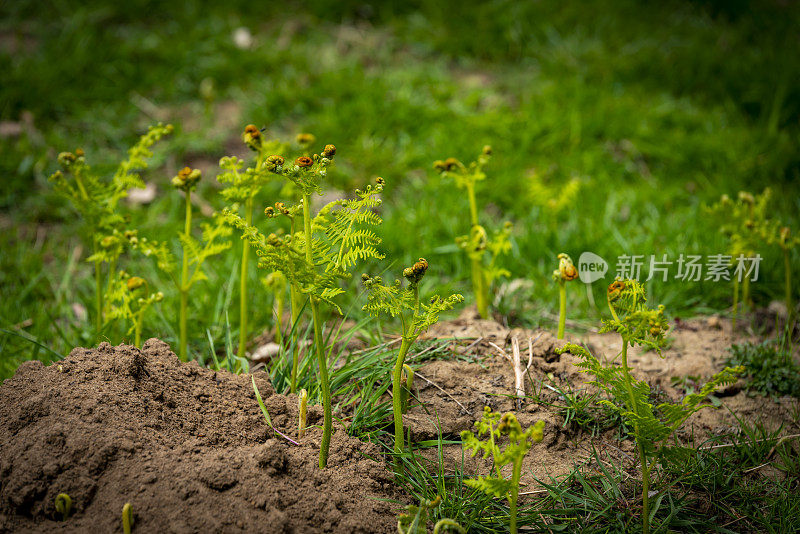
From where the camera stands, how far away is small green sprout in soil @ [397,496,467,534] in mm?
1555

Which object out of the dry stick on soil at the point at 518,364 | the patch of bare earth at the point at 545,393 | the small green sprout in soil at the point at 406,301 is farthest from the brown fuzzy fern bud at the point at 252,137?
the dry stick on soil at the point at 518,364

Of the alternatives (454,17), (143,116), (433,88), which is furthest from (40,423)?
(454,17)

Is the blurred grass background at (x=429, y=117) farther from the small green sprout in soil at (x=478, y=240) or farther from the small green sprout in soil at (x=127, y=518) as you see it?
the small green sprout in soil at (x=127, y=518)

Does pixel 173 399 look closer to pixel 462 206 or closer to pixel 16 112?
pixel 462 206

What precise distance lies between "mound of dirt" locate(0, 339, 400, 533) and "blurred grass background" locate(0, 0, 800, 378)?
69 centimetres

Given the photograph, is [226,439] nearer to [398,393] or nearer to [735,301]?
[398,393]

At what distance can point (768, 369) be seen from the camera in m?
2.42

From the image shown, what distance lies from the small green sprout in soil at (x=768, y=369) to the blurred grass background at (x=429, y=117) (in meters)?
0.47

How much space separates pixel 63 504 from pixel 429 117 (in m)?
3.37

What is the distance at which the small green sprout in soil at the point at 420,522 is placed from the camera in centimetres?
155

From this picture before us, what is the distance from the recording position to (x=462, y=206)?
3.64 metres

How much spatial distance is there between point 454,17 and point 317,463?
450 cm

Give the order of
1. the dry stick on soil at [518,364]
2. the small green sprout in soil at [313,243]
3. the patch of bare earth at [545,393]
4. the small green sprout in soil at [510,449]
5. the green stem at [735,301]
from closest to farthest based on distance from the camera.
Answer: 1. the small green sprout in soil at [510,449]
2. the small green sprout in soil at [313,243]
3. the patch of bare earth at [545,393]
4. the dry stick on soil at [518,364]
5. the green stem at [735,301]

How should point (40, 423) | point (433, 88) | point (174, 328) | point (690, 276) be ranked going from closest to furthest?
point (40, 423)
point (174, 328)
point (690, 276)
point (433, 88)
